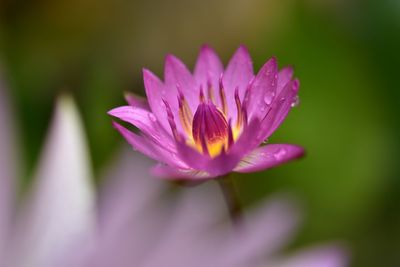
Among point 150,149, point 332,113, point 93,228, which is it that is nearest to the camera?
point 150,149

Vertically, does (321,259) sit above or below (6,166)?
below

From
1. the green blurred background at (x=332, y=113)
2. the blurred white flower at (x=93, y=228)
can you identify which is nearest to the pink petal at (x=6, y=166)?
the blurred white flower at (x=93, y=228)

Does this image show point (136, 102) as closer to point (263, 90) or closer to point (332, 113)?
point (263, 90)

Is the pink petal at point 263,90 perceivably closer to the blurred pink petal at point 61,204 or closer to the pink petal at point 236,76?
the pink petal at point 236,76

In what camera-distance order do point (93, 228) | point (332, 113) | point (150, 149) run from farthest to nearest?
point (332, 113) → point (93, 228) → point (150, 149)

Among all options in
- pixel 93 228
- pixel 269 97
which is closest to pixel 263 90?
pixel 269 97

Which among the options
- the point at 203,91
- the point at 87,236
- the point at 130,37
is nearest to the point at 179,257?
the point at 87,236
